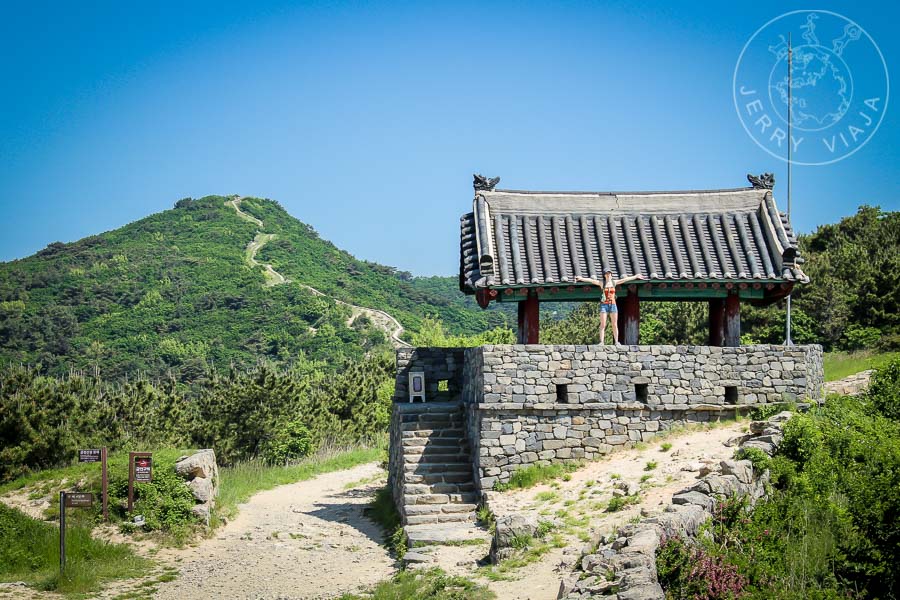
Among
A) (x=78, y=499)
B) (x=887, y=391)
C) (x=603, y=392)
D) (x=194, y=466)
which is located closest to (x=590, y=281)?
(x=603, y=392)

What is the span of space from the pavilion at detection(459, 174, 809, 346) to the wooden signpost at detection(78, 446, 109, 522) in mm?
7320

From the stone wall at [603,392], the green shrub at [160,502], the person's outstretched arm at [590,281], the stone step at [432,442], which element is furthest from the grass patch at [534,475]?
the green shrub at [160,502]

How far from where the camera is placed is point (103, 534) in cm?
1560

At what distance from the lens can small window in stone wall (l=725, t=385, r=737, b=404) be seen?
1720 centimetres

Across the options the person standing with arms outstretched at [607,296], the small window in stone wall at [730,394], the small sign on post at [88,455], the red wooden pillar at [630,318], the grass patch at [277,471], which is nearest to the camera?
the small sign on post at [88,455]

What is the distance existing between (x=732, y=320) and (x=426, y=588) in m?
9.55

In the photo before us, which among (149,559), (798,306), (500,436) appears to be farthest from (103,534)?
(798,306)

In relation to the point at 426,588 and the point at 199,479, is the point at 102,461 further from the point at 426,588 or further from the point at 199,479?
the point at 426,588

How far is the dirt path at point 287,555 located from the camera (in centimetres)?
1344

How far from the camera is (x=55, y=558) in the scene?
14.3m

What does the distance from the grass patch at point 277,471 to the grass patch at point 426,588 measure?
5894 millimetres

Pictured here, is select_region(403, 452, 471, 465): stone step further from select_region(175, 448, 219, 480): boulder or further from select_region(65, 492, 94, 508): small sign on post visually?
select_region(65, 492, 94, 508): small sign on post

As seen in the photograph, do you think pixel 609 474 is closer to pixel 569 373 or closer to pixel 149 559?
pixel 569 373

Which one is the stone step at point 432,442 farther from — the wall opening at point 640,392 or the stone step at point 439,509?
the wall opening at point 640,392
